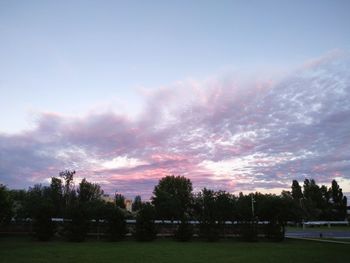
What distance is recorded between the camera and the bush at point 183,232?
44.7 meters

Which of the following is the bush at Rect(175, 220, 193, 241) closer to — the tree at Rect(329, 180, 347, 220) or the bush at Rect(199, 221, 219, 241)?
the bush at Rect(199, 221, 219, 241)

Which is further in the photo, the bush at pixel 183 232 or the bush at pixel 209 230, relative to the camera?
the bush at pixel 209 230

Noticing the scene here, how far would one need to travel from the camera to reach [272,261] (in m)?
22.5

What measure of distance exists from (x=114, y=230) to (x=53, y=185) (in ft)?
197

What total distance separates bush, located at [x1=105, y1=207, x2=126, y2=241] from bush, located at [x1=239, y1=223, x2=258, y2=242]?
1529cm

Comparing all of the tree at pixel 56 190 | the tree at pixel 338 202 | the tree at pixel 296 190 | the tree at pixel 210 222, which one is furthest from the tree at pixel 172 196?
the tree at pixel 338 202

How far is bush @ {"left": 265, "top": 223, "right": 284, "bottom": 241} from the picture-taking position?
150 feet

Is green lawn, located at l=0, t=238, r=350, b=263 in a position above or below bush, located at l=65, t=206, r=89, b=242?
below

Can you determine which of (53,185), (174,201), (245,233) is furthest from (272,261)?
(53,185)

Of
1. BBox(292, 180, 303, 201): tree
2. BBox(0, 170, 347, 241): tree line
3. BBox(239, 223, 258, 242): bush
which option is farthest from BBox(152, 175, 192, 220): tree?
BBox(292, 180, 303, 201): tree

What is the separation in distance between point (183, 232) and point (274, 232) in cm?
1190

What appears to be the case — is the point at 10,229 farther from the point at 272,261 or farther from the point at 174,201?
the point at 272,261

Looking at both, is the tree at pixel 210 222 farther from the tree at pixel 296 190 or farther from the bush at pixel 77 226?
the tree at pixel 296 190

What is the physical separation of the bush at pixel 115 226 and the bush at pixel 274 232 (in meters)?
18.8
